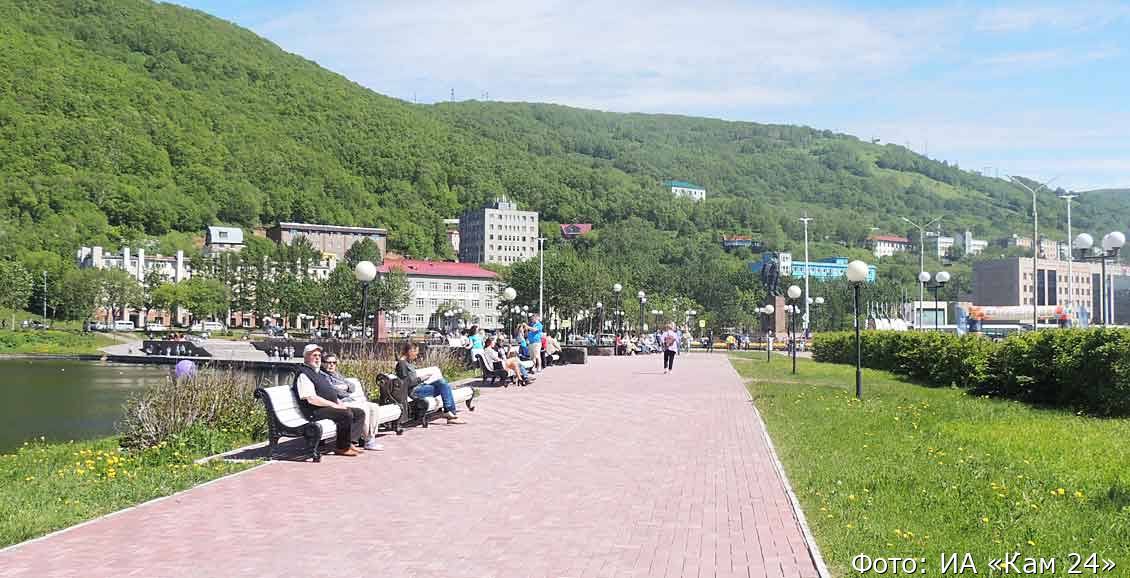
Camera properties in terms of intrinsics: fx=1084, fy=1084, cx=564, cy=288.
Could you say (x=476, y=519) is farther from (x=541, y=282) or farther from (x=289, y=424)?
(x=541, y=282)

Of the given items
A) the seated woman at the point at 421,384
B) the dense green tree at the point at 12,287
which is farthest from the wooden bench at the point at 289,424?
the dense green tree at the point at 12,287

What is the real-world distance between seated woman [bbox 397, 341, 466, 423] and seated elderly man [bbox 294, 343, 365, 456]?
2273mm

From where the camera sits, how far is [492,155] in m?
189

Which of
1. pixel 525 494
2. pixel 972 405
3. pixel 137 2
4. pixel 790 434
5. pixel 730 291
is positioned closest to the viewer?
pixel 525 494

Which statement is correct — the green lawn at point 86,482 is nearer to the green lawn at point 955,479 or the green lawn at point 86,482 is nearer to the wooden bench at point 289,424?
the wooden bench at point 289,424

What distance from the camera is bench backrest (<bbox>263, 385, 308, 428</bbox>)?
34.0 ft

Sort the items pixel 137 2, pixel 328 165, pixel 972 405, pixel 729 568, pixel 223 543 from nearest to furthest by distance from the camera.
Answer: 1. pixel 729 568
2. pixel 223 543
3. pixel 972 405
4. pixel 328 165
5. pixel 137 2

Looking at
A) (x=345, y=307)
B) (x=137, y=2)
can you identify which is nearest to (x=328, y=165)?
(x=137, y=2)

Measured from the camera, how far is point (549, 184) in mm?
180875

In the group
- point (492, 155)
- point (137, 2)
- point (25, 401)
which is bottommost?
point (25, 401)

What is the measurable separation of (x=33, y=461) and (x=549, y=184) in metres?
170

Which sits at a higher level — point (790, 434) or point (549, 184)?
point (549, 184)

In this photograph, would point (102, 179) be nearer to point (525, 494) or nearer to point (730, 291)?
point (730, 291)

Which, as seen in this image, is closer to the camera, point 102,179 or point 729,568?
point 729,568
